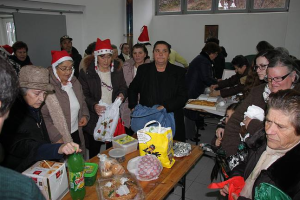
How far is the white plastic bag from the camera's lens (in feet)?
8.55

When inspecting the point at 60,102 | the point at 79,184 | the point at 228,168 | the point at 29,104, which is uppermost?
the point at 29,104

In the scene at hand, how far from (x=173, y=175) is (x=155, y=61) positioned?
4.19 feet

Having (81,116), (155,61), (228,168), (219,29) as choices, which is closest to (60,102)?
(81,116)

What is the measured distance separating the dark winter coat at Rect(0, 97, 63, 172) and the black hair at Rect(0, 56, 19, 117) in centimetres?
80

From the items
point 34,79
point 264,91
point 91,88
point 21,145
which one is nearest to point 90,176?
point 21,145

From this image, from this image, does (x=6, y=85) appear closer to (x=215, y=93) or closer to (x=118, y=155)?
(x=118, y=155)

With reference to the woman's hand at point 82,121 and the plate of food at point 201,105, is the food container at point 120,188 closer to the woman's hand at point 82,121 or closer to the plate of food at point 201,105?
the woman's hand at point 82,121

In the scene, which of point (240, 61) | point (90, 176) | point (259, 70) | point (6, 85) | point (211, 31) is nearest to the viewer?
point (6, 85)

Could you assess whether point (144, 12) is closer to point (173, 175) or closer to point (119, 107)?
point (119, 107)

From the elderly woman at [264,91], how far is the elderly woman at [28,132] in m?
1.24

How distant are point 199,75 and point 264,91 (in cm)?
200

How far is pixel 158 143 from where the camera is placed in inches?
66.7

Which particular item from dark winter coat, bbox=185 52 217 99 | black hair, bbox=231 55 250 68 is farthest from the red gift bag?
black hair, bbox=231 55 250 68

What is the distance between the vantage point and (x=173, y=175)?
5.45 feet
